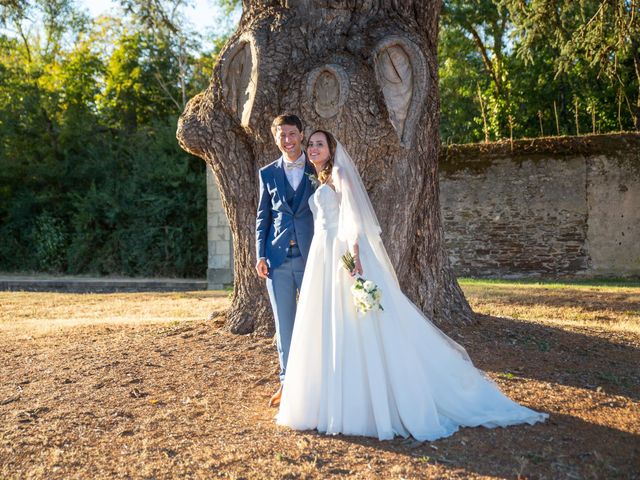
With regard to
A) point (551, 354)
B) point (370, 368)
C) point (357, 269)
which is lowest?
point (551, 354)

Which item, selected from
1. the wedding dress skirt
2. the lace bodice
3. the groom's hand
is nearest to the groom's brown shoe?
the wedding dress skirt

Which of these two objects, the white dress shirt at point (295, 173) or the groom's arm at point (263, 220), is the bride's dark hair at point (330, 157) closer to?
the white dress shirt at point (295, 173)

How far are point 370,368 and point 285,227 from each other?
113 cm

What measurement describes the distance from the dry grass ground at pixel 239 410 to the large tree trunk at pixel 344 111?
715mm

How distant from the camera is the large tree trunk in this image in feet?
18.8

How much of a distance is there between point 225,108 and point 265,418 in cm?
299

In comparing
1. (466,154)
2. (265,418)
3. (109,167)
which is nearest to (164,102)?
(109,167)

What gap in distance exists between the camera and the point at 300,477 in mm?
3506

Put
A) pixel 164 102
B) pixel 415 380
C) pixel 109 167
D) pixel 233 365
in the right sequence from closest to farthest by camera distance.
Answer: pixel 415 380 → pixel 233 365 → pixel 109 167 → pixel 164 102

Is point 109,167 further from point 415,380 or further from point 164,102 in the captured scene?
point 415,380

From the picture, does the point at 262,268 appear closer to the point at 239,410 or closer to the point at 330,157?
the point at 330,157

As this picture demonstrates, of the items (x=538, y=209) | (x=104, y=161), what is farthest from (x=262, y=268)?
(x=104, y=161)

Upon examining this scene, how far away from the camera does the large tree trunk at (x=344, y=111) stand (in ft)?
18.8

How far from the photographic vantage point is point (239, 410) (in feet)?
15.0
